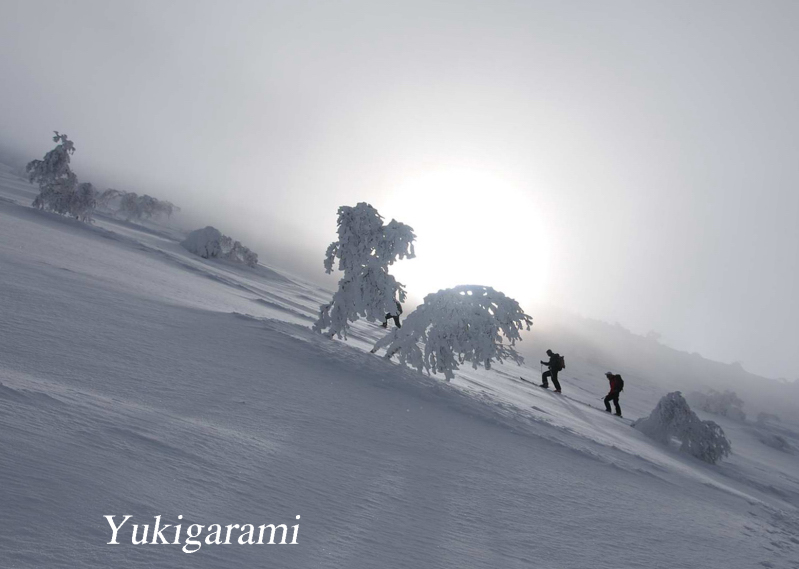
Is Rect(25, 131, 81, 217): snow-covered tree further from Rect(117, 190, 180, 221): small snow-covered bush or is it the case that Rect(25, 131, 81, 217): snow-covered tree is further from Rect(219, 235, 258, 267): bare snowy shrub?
Rect(117, 190, 180, 221): small snow-covered bush

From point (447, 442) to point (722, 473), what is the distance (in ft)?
26.3

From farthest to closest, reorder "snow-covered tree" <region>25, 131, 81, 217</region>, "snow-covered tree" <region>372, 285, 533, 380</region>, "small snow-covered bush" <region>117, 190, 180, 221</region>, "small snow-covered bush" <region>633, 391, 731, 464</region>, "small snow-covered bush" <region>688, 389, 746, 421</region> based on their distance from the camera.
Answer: "small snow-covered bush" <region>117, 190, 180, 221</region> → "small snow-covered bush" <region>688, 389, 746, 421</region> → "snow-covered tree" <region>25, 131, 81, 217</region> → "small snow-covered bush" <region>633, 391, 731, 464</region> → "snow-covered tree" <region>372, 285, 533, 380</region>

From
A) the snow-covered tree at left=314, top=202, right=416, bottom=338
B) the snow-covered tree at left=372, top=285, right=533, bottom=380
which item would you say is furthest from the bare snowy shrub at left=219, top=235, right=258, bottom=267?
the snow-covered tree at left=372, top=285, right=533, bottom=380

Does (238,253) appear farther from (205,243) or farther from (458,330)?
(458,330)

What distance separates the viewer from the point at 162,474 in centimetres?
282

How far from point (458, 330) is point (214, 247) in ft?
66.5

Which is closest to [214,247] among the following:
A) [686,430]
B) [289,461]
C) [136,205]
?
[136,205]

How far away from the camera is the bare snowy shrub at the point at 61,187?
18594mm

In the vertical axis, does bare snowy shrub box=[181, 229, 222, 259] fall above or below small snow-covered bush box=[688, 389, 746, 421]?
below

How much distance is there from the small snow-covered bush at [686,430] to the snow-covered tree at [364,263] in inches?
310

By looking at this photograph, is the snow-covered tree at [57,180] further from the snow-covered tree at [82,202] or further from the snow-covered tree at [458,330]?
the snow-covered tree at [458,330]

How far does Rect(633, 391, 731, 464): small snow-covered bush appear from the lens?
1061 cm

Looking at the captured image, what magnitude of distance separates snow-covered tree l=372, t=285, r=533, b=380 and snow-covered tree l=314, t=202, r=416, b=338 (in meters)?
0.75

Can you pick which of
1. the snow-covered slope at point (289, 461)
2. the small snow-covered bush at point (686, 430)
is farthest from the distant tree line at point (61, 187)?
the small snow-covered bush at point (686, 430)
